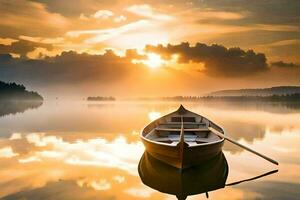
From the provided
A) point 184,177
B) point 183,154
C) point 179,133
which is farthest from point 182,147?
point 179,133

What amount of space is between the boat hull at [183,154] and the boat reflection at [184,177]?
1.22 ft

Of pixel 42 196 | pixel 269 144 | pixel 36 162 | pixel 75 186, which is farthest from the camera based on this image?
pixel 269 144

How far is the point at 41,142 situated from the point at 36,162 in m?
6.39

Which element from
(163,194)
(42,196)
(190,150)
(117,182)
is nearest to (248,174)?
(190,150)

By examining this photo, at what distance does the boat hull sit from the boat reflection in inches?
14.6

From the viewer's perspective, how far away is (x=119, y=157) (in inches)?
622

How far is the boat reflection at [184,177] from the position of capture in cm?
1047

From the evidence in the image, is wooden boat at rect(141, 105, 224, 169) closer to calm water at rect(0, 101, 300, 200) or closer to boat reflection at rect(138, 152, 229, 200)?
boat reflection at rect(138, 152, 229, 200)

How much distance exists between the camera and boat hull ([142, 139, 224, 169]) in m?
11.1

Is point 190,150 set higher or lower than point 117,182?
higher

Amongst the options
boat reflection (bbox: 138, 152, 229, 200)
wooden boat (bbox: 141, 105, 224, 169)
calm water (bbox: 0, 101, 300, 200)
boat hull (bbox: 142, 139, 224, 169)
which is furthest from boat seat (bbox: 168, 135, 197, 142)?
boat hull (bbox: 142, 139, 224, 169)

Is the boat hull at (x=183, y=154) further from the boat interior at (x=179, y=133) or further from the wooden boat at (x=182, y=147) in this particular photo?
the boat interior at (x=179, y=133)

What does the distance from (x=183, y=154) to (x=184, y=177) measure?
97 centimetres

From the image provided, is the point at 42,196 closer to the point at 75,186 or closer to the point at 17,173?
the point at 75,186
